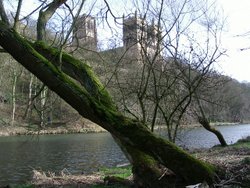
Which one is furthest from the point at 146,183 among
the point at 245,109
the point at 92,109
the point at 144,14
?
the point at 245,109

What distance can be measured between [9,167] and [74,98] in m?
13.2

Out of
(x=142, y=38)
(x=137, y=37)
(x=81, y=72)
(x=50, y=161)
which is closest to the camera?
(x=81, y=72)

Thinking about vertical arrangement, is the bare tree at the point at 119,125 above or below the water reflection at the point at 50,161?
above

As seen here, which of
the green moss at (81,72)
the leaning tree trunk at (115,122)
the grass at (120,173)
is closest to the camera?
the leaning tree trunk at (115,122)

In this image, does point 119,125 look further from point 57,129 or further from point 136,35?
point 57,129

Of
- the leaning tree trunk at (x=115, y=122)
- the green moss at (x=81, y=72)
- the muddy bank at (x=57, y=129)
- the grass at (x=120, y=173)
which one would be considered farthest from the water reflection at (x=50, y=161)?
the muddy bank at (x=57, y=129)

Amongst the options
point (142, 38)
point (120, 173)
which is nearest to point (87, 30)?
point (142, 38)

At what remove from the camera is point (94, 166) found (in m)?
19.5

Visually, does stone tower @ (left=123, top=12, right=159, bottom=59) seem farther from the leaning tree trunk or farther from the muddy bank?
the muddy bank

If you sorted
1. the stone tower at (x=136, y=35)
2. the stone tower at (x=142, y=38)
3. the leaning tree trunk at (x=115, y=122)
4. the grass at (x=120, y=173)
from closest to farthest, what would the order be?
the leaning tree trunk at (x=115, y=122) < the grass at (x=120, y=173) < the stone tower at (x=136, y=35) < the stone tower at (x=142, y=38)

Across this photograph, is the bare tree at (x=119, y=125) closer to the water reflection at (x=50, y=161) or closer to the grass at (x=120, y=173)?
the grass at (x=120, y=173)

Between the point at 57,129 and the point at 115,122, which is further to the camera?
the point at 57,129

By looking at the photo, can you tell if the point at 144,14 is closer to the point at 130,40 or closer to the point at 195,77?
the point at 130,40

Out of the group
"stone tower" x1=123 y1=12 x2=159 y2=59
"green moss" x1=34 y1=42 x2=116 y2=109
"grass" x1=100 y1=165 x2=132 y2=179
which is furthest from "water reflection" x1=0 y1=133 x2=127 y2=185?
"green moss" x1=34 y1=42 x2=116 y2=109
